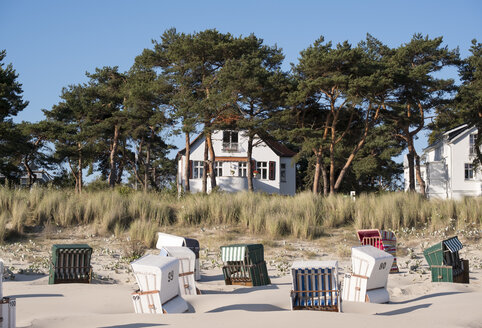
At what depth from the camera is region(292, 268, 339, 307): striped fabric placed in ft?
26.9

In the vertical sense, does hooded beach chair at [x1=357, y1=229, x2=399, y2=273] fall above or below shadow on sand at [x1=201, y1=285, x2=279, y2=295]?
above

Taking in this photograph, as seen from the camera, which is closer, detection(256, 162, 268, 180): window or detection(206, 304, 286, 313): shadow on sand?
detection(206, 304, 286, 313): shadow on sand

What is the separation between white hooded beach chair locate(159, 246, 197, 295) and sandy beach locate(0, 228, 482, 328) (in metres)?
0.36

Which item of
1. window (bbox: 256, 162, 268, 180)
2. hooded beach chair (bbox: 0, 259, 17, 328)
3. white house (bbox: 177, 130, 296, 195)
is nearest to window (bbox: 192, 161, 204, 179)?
white house (bbox: 177, 130, 296, 195)

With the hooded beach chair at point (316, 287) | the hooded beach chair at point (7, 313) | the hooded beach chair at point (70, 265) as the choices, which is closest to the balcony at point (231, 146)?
the hooded beach chair at point (70, 265)

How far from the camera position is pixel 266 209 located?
1856 centimetres

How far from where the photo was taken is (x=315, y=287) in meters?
8.37

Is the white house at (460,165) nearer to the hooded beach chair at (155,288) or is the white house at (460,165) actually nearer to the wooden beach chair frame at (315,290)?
the wooden beach chair frame at (315,290)

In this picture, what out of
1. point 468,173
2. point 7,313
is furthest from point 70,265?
point 468,173

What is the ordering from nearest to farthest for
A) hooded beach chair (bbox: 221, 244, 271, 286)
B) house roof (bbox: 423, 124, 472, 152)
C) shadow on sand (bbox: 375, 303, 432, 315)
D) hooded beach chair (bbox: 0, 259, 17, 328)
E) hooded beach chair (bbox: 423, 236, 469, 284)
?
hooded beach chair (bbox: 0, 259, 17, 328) < shadow on sand (bbox: 375, 303, 432, 315) < hooded beach chair (bbox: 221, 244, 271, 286) < hooded beach chair (bbox: 423, 236, 469, 284) < house roof (bbox: 423, 124, 472, 152)

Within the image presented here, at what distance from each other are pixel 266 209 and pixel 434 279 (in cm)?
783

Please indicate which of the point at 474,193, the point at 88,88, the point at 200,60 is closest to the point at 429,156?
the point at 474,193

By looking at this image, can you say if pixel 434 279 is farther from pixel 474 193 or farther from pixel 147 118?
pixel 474 193

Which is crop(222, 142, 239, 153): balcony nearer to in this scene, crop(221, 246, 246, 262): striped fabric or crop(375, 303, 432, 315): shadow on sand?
crop(221, 246, 246, 262): striped fabric
